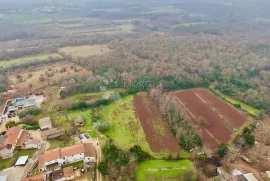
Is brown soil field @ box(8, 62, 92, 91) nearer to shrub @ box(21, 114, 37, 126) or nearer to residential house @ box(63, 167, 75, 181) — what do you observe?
shrub @ box(21, 114, 37, 126)

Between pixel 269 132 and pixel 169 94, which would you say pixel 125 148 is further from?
pixel 269 132

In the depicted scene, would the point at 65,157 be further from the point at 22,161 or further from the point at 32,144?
the point at 32,144

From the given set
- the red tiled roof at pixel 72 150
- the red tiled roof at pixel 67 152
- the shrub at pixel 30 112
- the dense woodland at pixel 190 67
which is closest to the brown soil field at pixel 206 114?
the dense woodland at pixel 190 67

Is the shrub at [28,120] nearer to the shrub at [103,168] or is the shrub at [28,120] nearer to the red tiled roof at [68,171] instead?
the red tiled roof at [68,171]

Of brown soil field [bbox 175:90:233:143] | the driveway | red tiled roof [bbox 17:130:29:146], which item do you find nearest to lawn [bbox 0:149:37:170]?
the driveway

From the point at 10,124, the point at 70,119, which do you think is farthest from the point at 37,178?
the point at 10,124

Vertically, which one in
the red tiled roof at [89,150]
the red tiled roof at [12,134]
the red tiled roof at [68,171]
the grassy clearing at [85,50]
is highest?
the grassy clearing at [85,50]

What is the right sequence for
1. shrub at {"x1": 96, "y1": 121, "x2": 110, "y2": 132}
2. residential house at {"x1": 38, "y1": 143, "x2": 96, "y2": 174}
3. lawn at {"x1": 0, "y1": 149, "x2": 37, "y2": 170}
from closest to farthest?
residential house at {"x1": 38, "y1": 143, "x2": 96, "y2": 174}
lawn at {"x1": 0, "y1": 149, "x2": 37, "y2": 170}
shrub at {"x1": 96, "y1": 121, "x2": 110, "y2": 132}
